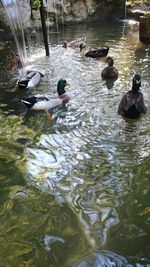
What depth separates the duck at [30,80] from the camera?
10.6 m

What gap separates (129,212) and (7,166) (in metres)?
2.46

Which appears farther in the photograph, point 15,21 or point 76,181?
point 15,21

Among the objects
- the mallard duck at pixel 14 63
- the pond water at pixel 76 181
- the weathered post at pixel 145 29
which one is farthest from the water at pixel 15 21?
the pond water at pixel 76 181

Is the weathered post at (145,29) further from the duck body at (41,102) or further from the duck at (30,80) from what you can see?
the duck body at (41,102)

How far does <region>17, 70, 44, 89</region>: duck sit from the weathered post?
19.7ft

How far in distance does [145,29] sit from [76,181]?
10.8 m

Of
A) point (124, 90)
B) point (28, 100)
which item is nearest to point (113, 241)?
point (28, 100)

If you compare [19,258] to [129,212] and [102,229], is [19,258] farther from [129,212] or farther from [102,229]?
[129,212]

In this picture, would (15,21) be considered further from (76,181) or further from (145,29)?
(76,181)

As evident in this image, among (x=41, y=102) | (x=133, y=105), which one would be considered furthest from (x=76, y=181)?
(x=41, y=102)

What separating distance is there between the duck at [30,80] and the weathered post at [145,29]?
601cm

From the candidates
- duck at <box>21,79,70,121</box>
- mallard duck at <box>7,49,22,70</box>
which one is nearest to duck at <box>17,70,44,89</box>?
duck at <box>21,79,70,121</box>

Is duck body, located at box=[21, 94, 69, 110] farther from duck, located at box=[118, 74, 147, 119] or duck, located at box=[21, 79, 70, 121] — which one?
duck, located at box=[118, 74, 147, 119]

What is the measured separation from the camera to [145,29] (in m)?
15.2
